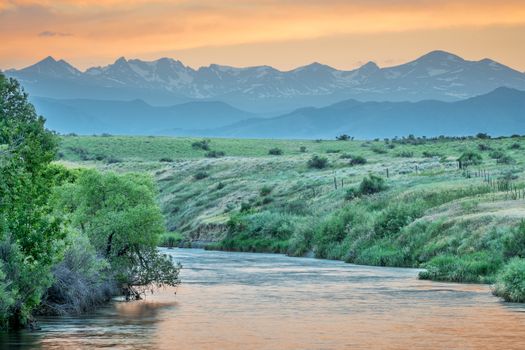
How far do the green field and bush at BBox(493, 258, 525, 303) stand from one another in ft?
21.7

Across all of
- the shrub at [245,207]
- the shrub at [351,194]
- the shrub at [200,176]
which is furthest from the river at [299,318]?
the shrub at [200,176]

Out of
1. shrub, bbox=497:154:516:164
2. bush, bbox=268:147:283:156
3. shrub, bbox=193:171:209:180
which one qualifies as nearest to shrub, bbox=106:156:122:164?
bush, bbox=268:147:283:156

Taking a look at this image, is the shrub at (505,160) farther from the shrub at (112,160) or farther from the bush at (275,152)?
the shrub at (112,160)

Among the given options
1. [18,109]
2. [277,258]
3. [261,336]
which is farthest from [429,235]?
[261,336]

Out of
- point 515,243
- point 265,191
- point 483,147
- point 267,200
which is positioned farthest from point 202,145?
point 515,243

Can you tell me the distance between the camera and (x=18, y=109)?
2320 inches

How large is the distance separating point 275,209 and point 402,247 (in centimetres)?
3459

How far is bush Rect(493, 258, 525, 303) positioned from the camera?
4456 cm

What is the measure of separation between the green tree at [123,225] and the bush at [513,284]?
14802 mm

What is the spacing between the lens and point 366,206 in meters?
82.6

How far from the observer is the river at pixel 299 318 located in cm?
3425

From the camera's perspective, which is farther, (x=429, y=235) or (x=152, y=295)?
(x=429, y=235)

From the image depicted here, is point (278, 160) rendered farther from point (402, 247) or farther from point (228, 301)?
point (228, 301)

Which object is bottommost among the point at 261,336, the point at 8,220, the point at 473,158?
the point at 261,336
